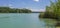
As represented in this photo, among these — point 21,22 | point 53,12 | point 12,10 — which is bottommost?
point 21,22

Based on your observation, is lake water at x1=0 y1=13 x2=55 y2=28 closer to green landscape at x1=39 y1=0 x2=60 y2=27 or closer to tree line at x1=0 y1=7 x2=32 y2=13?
green landscape at x1=39 y1=0 x2=60 y2=27

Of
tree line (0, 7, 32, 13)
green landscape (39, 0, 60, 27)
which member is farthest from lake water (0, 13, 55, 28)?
tree line (0, 7, 32, 13)

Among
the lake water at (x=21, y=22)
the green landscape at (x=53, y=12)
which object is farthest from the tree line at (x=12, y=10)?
the lake water at (x=21, y=22)

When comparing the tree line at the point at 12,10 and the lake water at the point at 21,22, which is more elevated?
the tree line at the point at 12,10

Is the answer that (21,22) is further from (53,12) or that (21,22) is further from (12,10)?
(12,10)

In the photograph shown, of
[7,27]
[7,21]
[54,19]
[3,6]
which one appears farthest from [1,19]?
[54,19]

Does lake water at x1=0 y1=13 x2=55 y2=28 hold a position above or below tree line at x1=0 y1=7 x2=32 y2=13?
below

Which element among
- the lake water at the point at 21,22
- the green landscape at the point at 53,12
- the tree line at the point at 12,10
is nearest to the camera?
the tree line at the point at 12,10

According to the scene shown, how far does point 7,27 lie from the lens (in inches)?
270

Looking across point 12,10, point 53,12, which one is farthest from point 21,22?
point 12,10

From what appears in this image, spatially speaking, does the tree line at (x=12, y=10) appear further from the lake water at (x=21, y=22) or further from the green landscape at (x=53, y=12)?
the lake water at (x=21, y=22)

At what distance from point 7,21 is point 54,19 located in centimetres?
286

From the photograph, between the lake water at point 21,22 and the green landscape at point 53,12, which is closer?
the green landscape at point 53,12

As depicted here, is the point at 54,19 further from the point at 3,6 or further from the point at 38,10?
the point at 3,6
